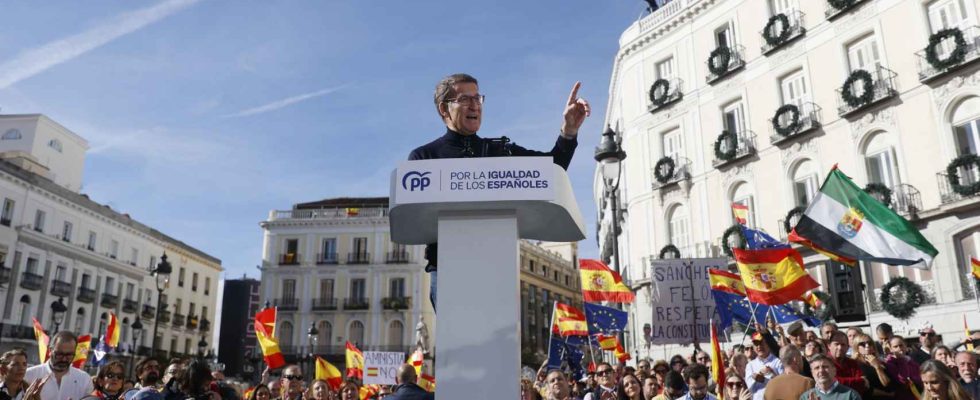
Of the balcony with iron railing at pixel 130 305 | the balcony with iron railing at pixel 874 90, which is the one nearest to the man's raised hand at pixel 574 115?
the balcony with iron railing at pixel 874 90

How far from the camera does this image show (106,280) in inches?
1973

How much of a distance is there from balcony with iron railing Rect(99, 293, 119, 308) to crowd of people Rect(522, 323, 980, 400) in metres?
48.1

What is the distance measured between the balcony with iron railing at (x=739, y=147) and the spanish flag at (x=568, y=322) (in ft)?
43.2

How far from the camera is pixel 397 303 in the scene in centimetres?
5422

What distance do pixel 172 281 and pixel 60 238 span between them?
12.6 meters

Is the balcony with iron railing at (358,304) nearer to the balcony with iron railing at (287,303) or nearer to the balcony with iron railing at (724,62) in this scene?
the balcony with iron railing at (287,303)

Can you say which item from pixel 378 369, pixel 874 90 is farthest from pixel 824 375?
pixel 874 90

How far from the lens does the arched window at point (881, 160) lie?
885 inches

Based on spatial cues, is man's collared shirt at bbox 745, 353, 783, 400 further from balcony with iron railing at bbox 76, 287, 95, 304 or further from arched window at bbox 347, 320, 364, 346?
balcony with iron railing at bbox 76, 287, 95, 304

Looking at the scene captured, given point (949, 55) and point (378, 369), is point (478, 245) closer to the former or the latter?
point (378, 369)

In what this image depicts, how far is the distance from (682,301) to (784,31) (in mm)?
14961

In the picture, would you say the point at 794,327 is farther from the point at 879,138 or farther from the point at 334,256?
the point at 334,256

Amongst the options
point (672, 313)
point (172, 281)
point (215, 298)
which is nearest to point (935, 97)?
point (672, 313)

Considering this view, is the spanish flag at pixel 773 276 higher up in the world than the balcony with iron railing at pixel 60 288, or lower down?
lower down
